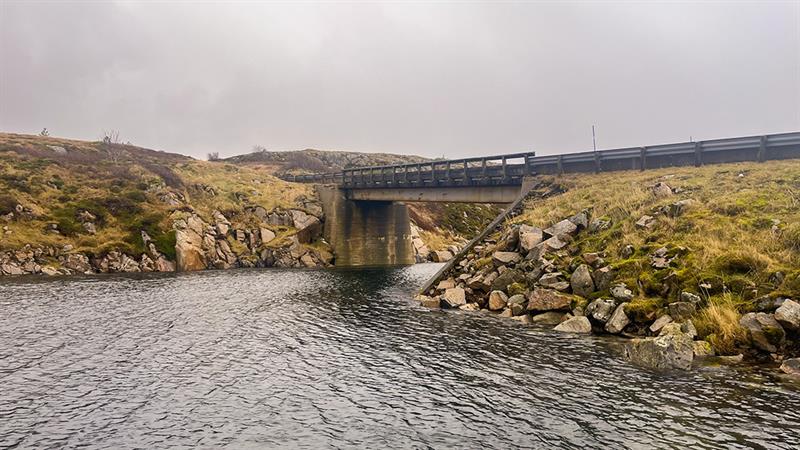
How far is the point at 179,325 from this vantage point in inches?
1062

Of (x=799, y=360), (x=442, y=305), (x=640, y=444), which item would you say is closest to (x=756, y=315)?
(x=799, y=360)

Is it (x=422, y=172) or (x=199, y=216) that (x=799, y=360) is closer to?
(x=422, y=172)

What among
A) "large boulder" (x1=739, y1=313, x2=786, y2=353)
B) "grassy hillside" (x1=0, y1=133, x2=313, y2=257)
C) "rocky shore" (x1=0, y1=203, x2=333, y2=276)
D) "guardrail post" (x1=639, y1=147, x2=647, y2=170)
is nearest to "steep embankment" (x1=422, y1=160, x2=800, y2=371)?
"large boulder" (x1=739, y1=313, x2=786, y2=353)

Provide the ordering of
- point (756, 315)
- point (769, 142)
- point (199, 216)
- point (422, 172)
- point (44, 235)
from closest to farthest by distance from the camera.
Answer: point (756, 315) → point (769, 142) → point (44, 235) → point (422, 172) → point (199, 216)

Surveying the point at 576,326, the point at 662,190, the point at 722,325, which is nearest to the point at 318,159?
the point at 662,190

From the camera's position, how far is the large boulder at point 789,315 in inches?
679

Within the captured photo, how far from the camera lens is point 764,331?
703 inches

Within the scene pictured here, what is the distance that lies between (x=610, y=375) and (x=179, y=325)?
2228 centimetres

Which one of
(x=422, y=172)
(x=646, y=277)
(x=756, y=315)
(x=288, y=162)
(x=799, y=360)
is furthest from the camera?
(x=288, y=162)

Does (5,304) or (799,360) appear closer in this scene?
(799,360)

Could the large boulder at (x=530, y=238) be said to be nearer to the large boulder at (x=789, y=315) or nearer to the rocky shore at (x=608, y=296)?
the rocky shore at (x=608, y=296)

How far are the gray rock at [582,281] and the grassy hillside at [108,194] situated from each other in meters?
49.4

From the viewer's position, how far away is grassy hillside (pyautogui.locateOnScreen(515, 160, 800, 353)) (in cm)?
1973

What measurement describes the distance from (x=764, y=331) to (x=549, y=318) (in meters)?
9.62
